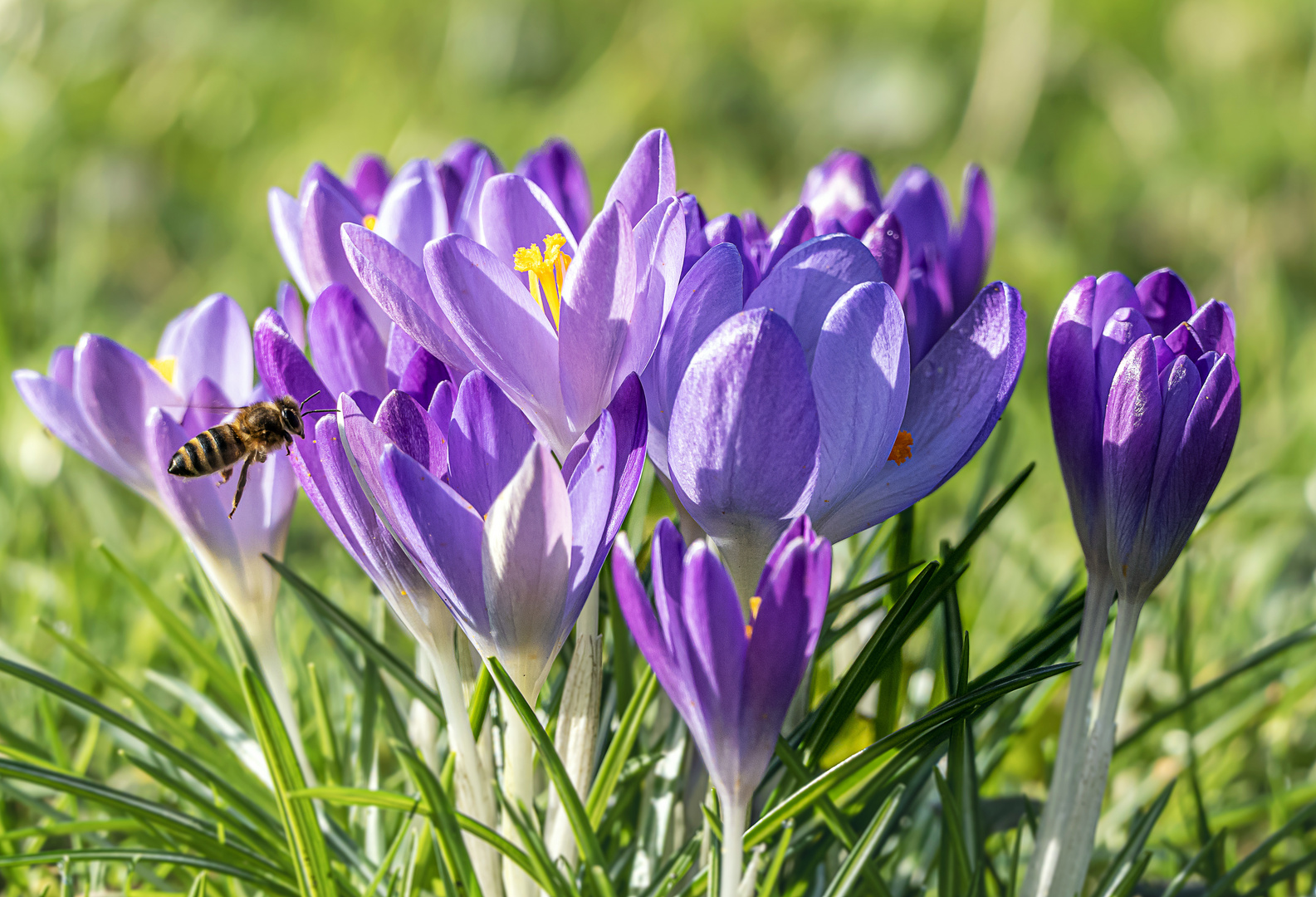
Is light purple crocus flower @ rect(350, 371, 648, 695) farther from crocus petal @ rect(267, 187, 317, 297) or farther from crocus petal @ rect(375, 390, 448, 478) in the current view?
crocus petal @ rect(267, 187, 317, 297)

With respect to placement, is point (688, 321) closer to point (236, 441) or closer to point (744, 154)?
point (236, 441)

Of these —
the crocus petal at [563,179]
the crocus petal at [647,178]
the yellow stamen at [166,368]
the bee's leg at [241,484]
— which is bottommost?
the bee's leg at [241,484]

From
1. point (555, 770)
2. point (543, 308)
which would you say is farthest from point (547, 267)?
point (555, 770)

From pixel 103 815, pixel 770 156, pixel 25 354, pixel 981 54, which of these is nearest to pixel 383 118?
pixel 770 156

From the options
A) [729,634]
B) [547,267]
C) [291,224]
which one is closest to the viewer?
[729,634]

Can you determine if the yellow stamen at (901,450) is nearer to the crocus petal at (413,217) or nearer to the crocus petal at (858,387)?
the crocus petal at (858,387)

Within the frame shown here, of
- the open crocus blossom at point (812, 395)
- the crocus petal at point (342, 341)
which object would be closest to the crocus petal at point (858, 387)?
the open crocus blossom at point (812, 395)

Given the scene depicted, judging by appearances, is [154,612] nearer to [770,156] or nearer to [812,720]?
[812,720]
